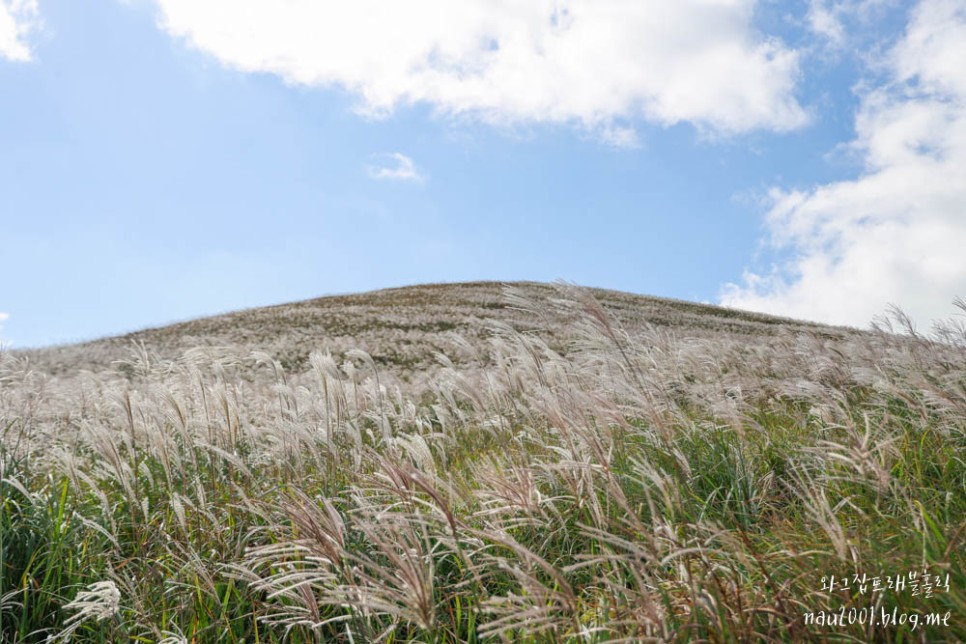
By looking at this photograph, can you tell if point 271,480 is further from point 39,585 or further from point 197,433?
point 39,585

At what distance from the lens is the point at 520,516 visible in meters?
3.45

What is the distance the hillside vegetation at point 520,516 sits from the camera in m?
2.09

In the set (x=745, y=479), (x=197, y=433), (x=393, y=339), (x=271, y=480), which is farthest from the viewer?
(x=393, y=339)

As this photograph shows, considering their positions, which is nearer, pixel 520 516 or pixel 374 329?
pixel 520 516

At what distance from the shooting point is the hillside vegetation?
6.86ft

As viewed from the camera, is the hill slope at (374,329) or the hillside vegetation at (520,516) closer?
the hillside vegetation at (520,516)

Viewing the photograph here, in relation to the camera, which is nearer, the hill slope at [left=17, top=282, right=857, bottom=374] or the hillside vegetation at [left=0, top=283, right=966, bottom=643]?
the hillside vegetation at [left=0, top=283, right=966, bottom=643]

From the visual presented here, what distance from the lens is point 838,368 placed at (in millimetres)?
6266

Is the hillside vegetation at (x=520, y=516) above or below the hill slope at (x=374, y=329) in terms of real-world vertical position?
below

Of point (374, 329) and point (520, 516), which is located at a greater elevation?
point (374, 329)

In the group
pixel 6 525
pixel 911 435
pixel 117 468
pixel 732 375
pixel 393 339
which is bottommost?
pixel 6 525

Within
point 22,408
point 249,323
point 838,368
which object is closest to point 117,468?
point 22,408

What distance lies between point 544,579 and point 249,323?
1306 inches

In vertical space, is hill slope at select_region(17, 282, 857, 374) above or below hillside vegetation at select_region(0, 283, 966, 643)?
above
